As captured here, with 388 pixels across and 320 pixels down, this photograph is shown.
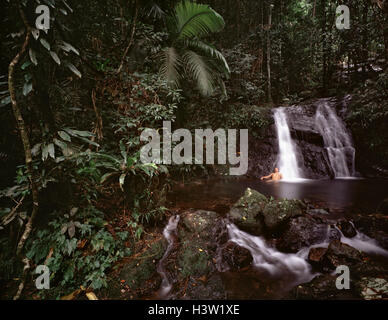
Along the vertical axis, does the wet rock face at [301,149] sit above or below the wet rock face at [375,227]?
above

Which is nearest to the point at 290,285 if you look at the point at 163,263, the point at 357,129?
the point at 163,263

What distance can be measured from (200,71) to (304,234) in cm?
448

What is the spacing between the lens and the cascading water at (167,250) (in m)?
2.49

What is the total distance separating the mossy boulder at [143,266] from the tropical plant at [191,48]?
3.55 meters

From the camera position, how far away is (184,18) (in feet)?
16.8

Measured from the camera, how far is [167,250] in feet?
9.82

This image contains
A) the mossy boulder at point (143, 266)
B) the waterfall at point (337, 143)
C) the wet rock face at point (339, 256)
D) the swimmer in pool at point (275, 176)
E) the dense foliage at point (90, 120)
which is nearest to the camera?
the dense foliage at point (90, 120)

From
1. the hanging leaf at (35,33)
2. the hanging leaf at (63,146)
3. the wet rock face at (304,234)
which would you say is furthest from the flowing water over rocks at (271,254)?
the hanging leaf at (35,33)

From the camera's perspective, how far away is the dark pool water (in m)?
4.43

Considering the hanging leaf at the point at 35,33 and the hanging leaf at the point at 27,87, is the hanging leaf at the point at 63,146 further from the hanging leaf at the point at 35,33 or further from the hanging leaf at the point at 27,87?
the hanging leaf at the point at 35,33

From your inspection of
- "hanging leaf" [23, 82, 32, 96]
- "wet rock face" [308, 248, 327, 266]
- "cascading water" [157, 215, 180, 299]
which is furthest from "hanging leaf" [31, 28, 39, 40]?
"wet rock face" [308, 248, 327, 266]

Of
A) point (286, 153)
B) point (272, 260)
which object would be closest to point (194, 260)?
point (272, 260)

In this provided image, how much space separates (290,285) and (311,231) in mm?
1048

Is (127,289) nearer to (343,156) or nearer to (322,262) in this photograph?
(322,262)
